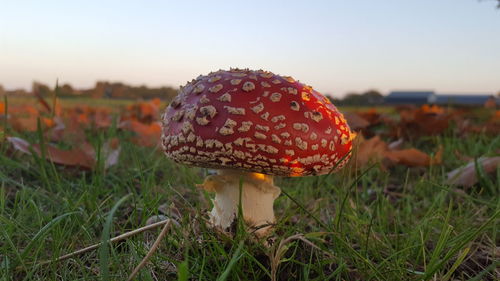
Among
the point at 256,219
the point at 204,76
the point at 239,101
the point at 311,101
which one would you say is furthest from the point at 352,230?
the point at 204,76

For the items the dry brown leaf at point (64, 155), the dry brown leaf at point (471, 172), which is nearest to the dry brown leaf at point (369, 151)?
the dry brown leaf at point (471, 172)

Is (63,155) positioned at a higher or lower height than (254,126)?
lower

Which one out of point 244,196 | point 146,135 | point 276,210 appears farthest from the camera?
point 146,135

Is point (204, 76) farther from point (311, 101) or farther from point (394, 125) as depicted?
point (394, 125)

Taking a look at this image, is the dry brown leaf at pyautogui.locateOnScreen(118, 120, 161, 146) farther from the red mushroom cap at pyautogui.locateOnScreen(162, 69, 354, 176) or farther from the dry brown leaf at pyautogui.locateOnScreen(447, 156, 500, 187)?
the dry brown leaf at pyautogui.locateOnScreen(447, 156, 500, 187)

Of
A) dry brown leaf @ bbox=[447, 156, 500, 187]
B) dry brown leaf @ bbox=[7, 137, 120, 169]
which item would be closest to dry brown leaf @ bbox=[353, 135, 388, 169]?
dry brown leaf @ bbox=[447, 156, 500, 187]

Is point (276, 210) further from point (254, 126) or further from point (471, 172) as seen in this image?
point (471, 172)

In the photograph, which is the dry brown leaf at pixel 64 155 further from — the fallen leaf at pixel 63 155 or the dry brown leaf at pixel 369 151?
the dry brown leaf at pixel 369 151

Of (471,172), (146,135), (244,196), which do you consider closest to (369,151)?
(471,172)
